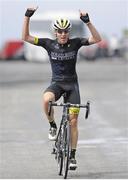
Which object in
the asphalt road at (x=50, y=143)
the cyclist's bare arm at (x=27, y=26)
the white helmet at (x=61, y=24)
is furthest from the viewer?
the asphalt road at (x=50, y=143)

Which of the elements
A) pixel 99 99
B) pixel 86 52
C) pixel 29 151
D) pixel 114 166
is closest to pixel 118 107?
pixel 99 99

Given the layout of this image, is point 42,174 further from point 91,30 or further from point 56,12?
point 56,12

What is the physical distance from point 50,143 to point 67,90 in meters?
3.82

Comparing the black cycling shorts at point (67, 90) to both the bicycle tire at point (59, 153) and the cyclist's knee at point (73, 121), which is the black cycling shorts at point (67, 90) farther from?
the bicycle tire at point (59, 153)

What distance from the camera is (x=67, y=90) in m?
11.1

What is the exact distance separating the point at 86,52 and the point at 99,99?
35948 mm

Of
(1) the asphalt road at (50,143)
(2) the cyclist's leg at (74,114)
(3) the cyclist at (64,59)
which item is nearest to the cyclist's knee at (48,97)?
(3) the cyclist at (64,59)

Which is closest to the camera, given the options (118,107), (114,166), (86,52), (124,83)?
(114,166)

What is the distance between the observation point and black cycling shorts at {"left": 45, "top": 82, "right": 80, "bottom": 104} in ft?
36.2

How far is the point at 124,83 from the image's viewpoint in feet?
107

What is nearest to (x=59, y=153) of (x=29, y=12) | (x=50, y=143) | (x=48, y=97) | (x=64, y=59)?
(x=48, y=97)

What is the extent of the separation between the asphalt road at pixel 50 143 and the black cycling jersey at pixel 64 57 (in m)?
1.35

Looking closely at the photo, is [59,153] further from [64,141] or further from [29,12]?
[29,12]

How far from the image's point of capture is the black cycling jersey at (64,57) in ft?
36.4
